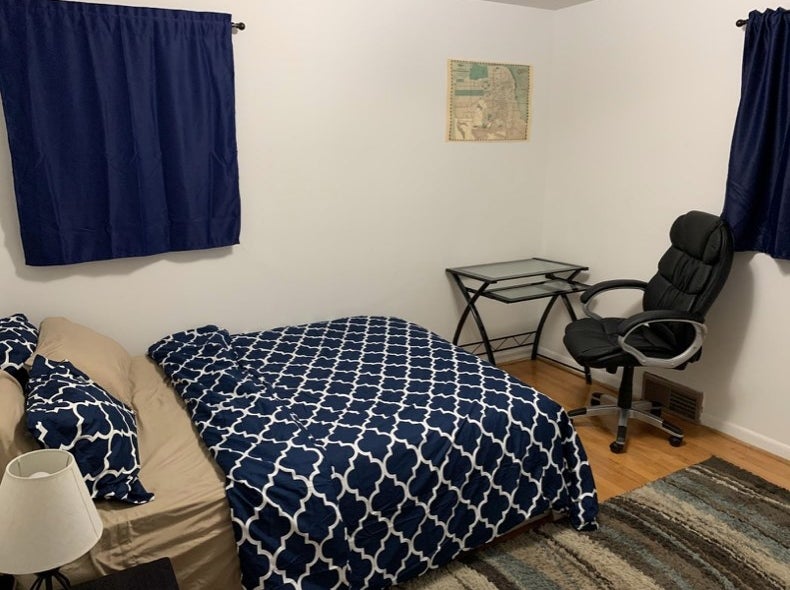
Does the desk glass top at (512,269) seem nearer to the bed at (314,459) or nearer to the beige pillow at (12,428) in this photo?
the bed at (314,459)

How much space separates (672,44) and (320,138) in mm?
1972

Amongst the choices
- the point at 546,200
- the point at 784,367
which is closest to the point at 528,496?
the point at 784,367

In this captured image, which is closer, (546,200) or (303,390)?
(303,390)

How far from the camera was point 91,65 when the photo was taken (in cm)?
263

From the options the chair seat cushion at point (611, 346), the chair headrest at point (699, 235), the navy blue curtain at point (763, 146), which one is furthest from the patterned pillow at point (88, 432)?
the navy blue curtain at point (763, 146)

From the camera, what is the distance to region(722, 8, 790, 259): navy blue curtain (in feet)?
9.16

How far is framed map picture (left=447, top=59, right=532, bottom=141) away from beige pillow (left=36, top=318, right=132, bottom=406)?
7.43 feet

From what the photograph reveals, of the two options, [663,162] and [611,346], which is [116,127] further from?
[663,162]

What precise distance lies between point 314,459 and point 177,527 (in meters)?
0.46

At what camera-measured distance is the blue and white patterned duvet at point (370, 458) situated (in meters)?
1.93

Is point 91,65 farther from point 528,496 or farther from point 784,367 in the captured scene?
point 784,367

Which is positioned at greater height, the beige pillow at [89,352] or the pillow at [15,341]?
the pillow at [15,341]

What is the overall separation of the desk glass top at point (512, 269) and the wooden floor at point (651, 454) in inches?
33.8

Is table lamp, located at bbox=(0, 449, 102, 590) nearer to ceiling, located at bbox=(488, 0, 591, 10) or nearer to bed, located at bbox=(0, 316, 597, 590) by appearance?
bed, located at bbox=(0, 316, 597, 590)
